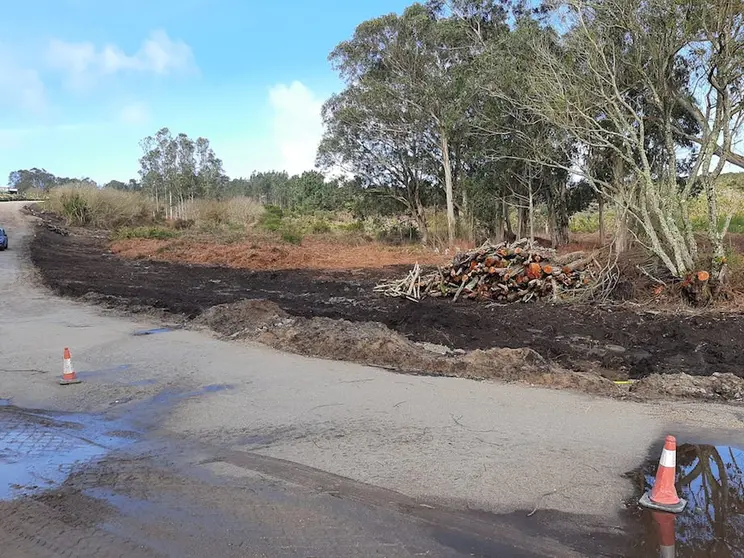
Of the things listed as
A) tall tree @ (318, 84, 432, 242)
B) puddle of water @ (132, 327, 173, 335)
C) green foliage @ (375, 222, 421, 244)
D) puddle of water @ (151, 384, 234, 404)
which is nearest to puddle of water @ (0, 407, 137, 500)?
puddle of water @ (151, 384, 234, 404)

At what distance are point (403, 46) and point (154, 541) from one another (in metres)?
33.5

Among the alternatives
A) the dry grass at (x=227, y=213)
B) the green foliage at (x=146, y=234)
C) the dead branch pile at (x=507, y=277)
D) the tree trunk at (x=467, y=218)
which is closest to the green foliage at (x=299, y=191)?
the dry grass at (x=227, y=213)

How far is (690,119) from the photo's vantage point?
21.7 metres

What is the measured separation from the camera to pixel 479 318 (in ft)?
42.6

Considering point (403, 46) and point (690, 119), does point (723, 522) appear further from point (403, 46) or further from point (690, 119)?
point (403, 46)

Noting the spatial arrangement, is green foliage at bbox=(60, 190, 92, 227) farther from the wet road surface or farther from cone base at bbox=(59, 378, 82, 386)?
the wet road surface

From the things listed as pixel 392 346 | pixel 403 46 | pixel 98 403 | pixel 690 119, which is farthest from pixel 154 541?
pixel 403 46

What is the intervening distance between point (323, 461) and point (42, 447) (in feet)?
8.99

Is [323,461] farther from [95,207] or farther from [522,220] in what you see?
[95,207]

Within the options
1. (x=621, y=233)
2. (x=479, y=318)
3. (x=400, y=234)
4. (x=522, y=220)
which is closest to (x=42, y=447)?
(x=479, y=318)

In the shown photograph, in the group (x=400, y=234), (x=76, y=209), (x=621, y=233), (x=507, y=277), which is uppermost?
(x=76, y=209)

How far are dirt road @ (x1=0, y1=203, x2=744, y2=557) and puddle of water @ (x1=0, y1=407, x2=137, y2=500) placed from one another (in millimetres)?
42

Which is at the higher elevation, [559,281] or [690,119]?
[690,119]

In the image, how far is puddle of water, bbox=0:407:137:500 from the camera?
15.6 feet
